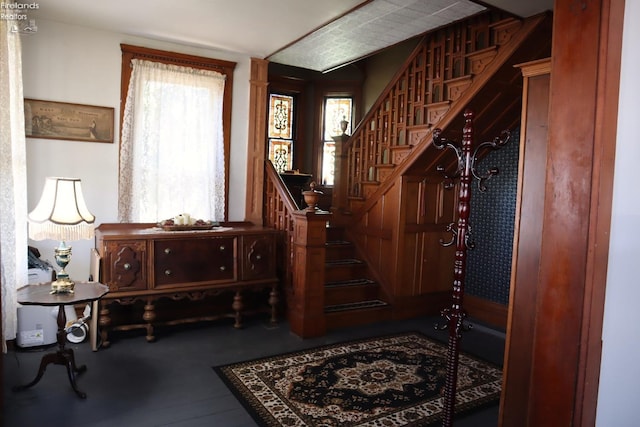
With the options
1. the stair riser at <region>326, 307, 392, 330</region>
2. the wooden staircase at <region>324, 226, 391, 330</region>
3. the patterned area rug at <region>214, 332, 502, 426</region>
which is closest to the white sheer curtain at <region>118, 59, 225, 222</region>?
the wooden staircase at <region>324, 226, 391, 330</region>

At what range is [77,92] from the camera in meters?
4.09

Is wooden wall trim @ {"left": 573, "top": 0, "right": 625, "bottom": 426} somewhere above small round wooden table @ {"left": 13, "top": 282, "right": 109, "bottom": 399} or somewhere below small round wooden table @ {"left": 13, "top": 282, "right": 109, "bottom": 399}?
above

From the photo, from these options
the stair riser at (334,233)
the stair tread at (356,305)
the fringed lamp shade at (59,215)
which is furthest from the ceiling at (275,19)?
the stair tread at (356,305)

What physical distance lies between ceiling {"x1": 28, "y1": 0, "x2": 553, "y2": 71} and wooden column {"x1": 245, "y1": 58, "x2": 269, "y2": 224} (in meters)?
0.32

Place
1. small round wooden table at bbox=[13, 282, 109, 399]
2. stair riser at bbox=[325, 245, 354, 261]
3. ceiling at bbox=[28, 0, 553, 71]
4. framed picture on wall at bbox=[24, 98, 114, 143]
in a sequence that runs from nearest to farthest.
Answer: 1. small round wooden table at bbox=[13, 282, 109, 399]
2. ceiling at bbox=[28, 0, 553, 71]
3. framed picture on wall at bbox=[24, 98, 114, 143]
4. stair riser at bbox=[325, 245, 354, 261]

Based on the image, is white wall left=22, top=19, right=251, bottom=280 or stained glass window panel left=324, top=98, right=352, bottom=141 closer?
white wall left=22, top=19, right=251, bottom=280

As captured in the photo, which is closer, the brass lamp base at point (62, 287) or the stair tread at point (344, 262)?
the brass lamp base at point (62, 287)

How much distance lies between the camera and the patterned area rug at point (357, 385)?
2.72 metres

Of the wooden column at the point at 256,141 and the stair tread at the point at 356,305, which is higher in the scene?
the wooden column at the point at 256,141

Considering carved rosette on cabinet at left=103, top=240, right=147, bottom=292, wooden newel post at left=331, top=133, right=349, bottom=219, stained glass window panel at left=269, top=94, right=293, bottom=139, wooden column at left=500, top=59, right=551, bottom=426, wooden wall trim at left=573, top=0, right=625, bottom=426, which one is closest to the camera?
wooden wall trim at left=573, top=0, right=625, bottom=426

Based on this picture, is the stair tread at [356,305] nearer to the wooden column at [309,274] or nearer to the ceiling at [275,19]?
the wooden column at [309,274]

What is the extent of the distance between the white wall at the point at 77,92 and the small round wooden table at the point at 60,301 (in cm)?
126

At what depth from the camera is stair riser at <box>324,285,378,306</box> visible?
4660mm

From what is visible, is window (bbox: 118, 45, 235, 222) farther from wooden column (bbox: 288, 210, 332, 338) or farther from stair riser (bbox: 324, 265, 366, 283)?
stair riser (bbox: 324, 265, 366, 283)
